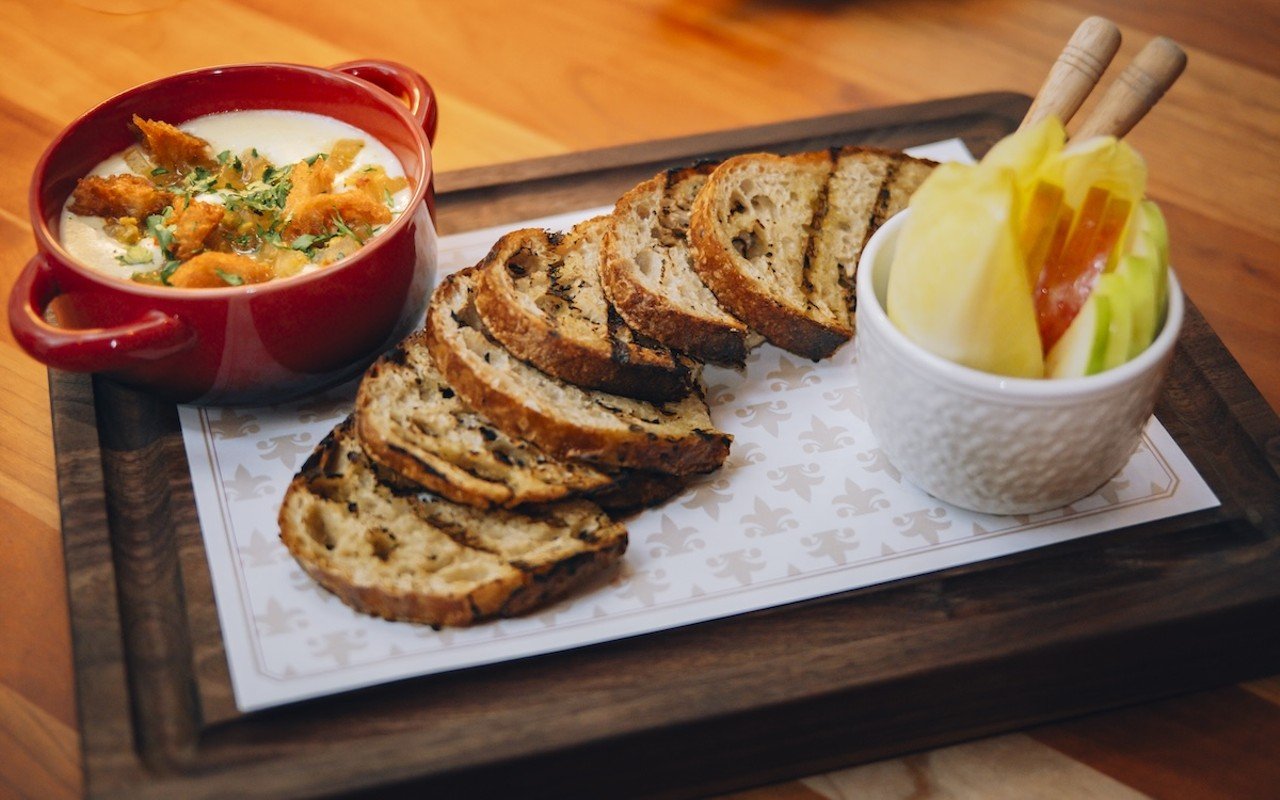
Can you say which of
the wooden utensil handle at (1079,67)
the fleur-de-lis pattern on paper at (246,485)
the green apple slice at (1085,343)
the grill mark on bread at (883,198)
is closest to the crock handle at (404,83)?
the fleur-de-lis pattern on paper at (246,485)

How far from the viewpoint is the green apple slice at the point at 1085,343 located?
1.72m

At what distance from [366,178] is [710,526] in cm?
89

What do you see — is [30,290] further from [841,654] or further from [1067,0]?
[1067,0]

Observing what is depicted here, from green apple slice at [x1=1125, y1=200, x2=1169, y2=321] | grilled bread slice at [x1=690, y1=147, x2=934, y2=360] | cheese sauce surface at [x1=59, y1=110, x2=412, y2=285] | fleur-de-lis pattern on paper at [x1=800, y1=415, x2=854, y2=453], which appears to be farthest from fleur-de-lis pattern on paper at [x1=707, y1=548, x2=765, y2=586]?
cheese sauce surface at [x1=59, y1=110, x2=412, y2=285]

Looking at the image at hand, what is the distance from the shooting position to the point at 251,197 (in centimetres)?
220

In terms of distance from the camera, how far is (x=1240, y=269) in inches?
105

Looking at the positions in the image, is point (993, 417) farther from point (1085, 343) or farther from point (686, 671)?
point (686, 671)

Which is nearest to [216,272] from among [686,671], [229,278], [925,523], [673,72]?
[229,278]

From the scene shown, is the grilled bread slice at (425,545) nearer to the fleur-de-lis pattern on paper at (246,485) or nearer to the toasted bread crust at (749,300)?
the fleur-de-lis pattern on paper at (246,485)

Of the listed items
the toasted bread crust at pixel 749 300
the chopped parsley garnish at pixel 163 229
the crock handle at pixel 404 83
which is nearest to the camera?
the chopped parsley garnish at pixel 163 229

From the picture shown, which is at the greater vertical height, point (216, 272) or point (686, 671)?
point (216, 272)

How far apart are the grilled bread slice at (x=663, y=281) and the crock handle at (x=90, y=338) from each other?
0.73 meters

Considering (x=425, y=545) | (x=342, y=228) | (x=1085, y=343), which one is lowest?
(x=425, y=545)

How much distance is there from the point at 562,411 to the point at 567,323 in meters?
0.22
